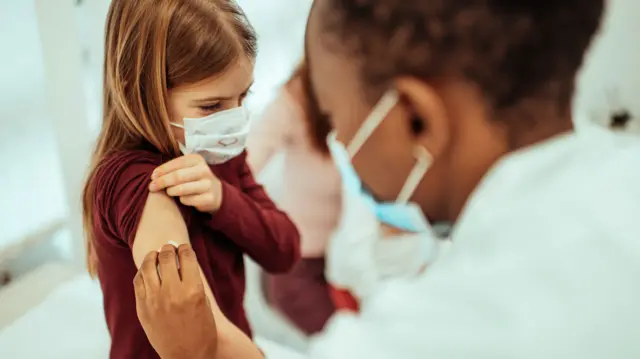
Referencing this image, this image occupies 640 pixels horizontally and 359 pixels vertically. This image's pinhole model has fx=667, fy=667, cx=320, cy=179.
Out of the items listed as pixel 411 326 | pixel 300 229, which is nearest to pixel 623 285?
pixel 411 326

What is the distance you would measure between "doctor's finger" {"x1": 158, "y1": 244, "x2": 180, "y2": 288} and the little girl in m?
0.03

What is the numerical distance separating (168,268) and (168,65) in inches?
10.1

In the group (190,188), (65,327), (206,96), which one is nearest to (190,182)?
(190,188)

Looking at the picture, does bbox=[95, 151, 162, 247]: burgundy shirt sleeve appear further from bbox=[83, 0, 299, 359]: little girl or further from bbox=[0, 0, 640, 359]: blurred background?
bbox=[0, 0, 640, 359]: blurred background

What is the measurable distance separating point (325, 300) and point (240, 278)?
0.86 feet

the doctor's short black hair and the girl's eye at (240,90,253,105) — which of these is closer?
the doctor's short black hair

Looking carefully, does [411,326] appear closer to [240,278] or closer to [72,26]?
[240,278]

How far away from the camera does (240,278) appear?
1.02 metres

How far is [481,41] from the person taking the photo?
2.12 feet

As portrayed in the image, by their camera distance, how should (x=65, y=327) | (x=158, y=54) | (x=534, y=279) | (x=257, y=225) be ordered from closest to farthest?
(x=534, y=279) < (x=158, y=54) < (x=257, y=225) < (x=65, y=327)

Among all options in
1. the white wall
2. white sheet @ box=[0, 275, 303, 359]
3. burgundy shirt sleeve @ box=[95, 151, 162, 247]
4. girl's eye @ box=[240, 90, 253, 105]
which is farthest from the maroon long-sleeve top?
the white wall

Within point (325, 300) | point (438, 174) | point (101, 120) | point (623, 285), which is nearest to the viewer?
point (623, 285)

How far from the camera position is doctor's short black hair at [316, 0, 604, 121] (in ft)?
2.08

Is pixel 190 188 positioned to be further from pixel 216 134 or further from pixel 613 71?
pixel 613 71
